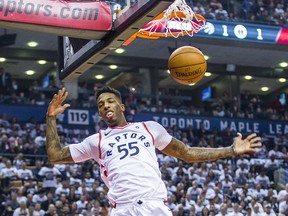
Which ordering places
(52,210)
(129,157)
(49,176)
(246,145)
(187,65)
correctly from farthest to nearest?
(49,176), (52,210), (187,65), (246,145), (129,157)

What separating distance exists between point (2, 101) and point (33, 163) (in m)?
4.95

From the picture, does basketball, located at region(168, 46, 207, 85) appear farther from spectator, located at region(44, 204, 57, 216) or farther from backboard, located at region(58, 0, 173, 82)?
spectator, located at region(44, 204, 57, 216)

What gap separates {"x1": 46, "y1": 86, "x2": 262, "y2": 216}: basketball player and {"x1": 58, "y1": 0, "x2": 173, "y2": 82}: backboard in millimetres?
920

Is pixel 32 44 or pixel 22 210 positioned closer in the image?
pixel 22 210

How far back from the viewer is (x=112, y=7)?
761cm

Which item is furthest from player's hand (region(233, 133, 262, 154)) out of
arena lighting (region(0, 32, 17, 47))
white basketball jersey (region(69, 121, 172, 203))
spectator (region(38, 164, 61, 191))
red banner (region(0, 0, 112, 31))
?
arena lighting (region(0, 32, 17, 47))

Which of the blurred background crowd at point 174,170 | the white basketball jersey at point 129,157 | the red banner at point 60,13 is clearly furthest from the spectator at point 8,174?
the white basketball jersey at point 129,157

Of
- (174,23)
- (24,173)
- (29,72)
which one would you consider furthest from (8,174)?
(29,72)

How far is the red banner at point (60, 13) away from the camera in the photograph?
7164mm

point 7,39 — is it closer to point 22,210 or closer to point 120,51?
point 120,51

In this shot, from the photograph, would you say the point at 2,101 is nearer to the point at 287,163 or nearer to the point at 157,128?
the point at 287,163

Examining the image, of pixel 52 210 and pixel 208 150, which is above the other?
pixel 208 150

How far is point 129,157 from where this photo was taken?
601 cm

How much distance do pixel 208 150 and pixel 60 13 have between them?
7.31ft
